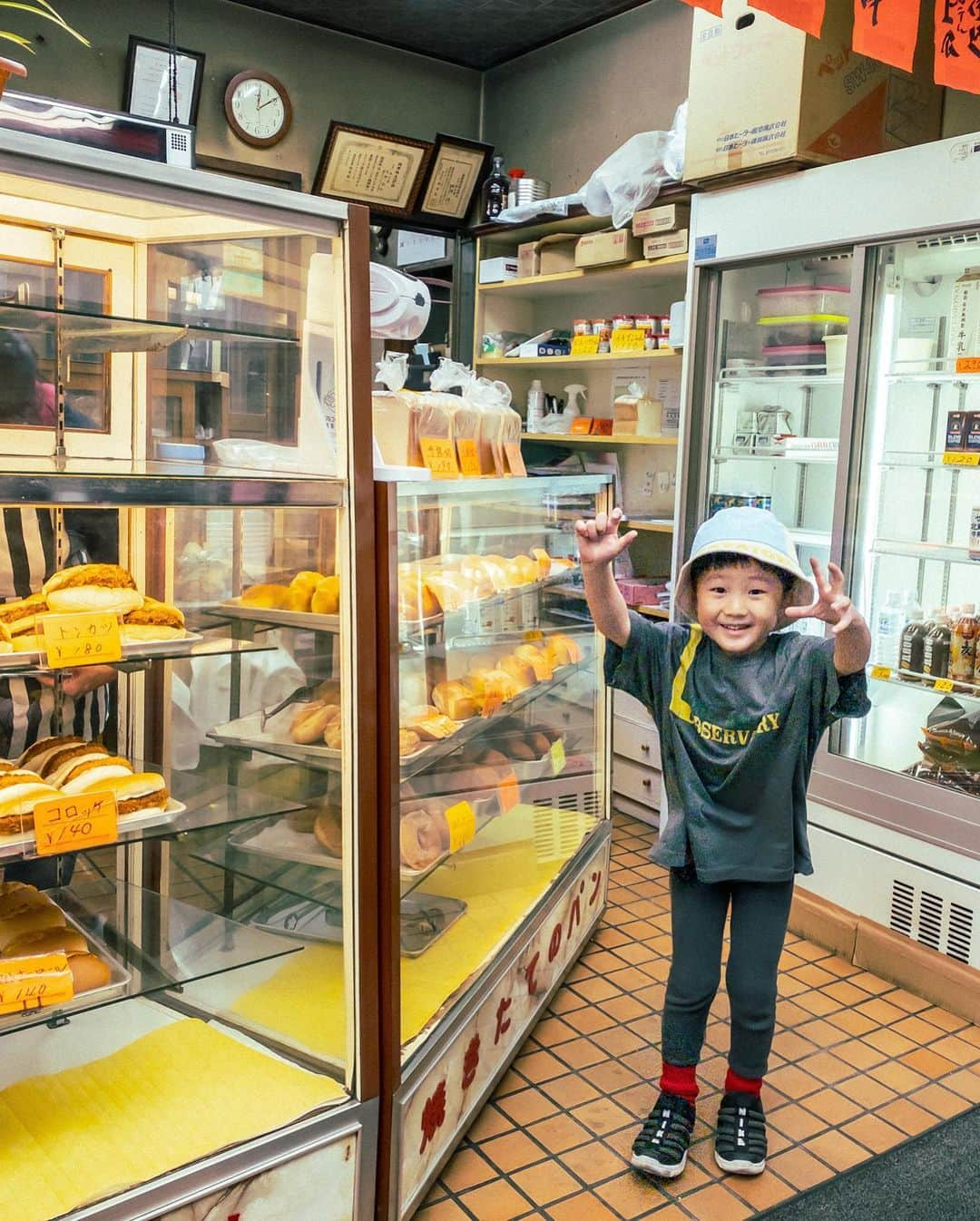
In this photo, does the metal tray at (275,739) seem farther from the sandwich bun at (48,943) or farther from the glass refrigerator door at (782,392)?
the glass refrigerator door at (782,392)

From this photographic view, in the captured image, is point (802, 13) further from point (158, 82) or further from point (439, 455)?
point (158, 82)

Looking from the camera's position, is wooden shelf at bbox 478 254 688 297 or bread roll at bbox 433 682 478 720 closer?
bread roll at bbox 433 682 478 720

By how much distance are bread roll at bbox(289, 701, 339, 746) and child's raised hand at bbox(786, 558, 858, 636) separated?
3.17ft

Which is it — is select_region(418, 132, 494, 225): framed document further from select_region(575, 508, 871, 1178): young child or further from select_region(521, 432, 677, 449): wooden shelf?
select_region(575, 508, 871, 1178): young child

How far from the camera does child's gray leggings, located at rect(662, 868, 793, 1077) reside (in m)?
2.46

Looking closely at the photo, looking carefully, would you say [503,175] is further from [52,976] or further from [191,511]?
[52,976]

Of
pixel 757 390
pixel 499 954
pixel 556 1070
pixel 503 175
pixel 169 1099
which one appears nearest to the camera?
pixel 169 1099

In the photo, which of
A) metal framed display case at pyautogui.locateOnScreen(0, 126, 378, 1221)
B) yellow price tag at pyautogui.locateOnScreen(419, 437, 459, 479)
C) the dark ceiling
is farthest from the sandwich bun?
the dark ceiling

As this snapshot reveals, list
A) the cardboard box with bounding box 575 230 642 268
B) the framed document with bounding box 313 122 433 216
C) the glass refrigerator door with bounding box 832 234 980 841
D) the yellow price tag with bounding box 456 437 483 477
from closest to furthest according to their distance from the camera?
the yellow price tag with bounding box 456 437 483 477 < the glass refrigerator door with bounding box 832 234 980 841 < the cardboard box with bounding box 575 230 642 268 < the framed document with bounding box 313 122 433 216

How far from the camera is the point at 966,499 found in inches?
146

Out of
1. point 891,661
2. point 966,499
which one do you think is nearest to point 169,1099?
point 891,661

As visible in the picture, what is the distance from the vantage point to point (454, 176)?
609 centimetres

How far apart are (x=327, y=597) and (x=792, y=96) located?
260 cm

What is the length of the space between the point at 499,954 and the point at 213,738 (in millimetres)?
899
